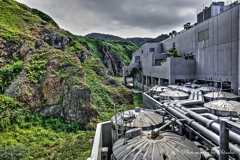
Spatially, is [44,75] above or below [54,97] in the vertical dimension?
above

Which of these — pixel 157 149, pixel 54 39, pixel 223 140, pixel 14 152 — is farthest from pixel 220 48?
pixel 54 39

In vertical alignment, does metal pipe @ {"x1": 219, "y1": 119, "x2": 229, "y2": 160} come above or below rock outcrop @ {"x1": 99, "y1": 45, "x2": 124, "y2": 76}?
below

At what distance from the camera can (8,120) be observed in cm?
1314

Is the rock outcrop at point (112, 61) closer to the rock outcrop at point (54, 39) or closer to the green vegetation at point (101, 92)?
the rock outcrop at point (54, 39)

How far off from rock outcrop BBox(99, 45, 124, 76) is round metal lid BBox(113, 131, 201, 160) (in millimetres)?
60588

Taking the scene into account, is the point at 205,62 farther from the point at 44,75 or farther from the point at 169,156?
the point at 44,75

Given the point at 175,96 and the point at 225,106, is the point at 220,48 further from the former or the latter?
the point at 225,106

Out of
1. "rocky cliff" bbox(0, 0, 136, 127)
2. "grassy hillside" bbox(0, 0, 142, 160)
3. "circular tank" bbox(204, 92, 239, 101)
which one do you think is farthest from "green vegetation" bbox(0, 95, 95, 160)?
"circular tank" bbox(204, 92, 239, 101)

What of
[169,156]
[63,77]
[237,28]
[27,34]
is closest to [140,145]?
[169,156]

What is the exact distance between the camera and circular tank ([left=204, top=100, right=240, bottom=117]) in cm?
1116

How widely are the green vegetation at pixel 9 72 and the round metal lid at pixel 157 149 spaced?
15.9 metres

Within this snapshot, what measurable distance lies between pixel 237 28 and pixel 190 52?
32.8 ft

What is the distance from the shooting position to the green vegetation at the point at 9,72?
51.1ft

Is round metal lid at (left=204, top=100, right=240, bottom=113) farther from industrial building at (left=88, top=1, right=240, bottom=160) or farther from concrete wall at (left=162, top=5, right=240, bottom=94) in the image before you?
Result: concrete wall at (left=162, top=5, right=240, bottom=94)
